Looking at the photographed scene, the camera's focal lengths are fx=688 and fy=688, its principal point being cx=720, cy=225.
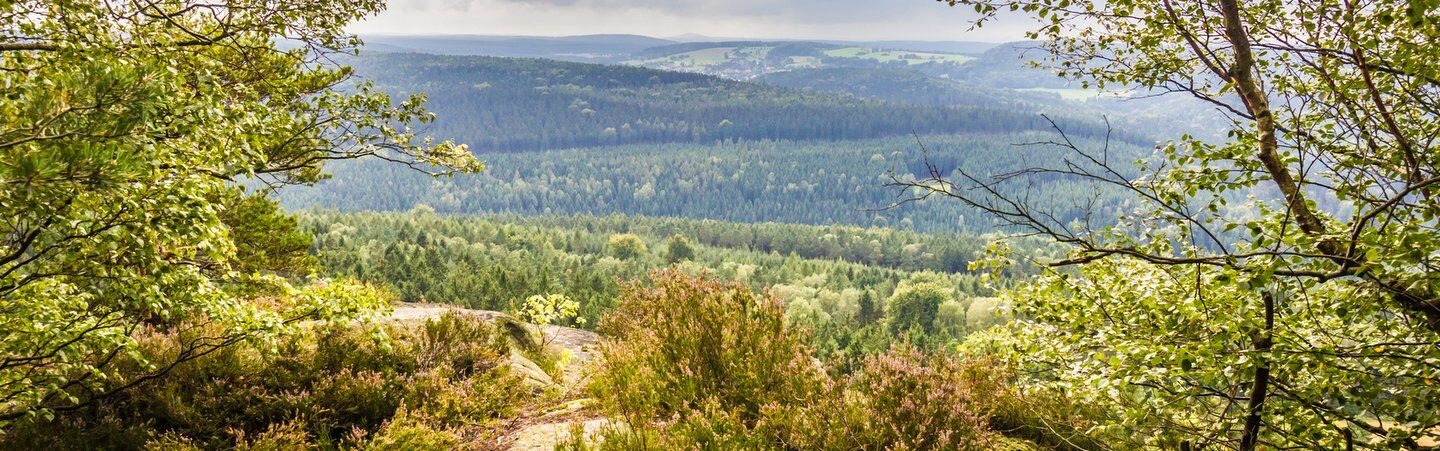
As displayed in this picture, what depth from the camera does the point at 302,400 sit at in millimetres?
8023

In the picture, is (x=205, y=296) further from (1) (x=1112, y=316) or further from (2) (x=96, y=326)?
(1) (x=1112, y=316)

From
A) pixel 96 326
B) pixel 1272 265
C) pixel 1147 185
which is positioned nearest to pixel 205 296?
pixel 96 326

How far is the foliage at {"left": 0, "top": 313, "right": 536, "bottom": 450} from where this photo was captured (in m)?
7.18

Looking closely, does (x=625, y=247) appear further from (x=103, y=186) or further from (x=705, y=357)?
(x=103, y=186)

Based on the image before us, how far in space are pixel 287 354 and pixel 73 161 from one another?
5023 mm

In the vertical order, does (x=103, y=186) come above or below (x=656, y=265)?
above

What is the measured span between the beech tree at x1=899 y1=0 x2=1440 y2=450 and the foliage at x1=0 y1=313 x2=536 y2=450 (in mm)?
6200

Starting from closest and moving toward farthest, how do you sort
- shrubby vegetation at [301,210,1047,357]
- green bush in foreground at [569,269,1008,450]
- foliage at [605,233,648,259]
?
green bush in foreground at [569,269,1008,450] → shrubby vegetation at [301,210,1047,357] → foliage at [605,233,648,259]

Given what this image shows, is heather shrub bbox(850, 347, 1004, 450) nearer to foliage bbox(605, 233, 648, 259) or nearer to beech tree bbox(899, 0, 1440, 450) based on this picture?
beech tree bbox(899, 0, 1440, 450)

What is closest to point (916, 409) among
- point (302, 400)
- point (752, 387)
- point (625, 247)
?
point (752, 387)

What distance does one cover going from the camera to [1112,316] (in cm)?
704

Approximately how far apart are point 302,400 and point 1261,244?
9.26 m

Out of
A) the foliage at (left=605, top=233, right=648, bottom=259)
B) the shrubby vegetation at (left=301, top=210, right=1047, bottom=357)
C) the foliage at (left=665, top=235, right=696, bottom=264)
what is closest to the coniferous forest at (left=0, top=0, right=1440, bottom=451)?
the shrubby vegetation at (left=301, top=210, right=1047, bottom=357)

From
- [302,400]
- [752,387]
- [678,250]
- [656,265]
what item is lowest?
[678,250]
